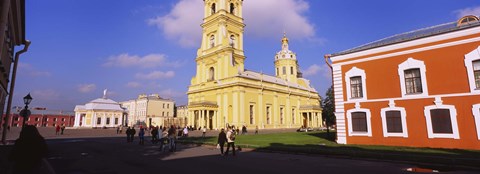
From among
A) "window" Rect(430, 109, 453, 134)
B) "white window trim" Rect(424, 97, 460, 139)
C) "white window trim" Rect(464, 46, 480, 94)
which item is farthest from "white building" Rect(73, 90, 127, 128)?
"white window trim" Rect(464, 46, 480, 94)

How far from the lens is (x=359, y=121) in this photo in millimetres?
18578

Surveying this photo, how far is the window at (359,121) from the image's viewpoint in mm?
18344

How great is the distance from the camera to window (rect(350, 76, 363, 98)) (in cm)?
1903

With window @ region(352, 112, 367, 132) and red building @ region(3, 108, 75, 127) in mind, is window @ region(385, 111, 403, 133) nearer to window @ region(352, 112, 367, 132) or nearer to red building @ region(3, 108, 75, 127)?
window @ region(352, 112, 367, 132)

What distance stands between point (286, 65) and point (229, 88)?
29479 millimetres

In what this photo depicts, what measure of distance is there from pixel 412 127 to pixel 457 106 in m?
2.55

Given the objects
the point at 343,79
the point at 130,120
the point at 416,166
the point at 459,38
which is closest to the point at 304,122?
the point at 343,79

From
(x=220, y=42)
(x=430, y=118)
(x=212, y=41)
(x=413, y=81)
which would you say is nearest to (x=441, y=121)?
(x=430, y=118)

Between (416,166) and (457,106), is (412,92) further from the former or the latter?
(416,166)

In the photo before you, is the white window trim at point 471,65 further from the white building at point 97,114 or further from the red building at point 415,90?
the white building at point 97,114

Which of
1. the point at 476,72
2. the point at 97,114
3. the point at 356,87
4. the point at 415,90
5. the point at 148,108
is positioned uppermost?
the point at 148,108

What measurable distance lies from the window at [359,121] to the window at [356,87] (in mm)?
1305

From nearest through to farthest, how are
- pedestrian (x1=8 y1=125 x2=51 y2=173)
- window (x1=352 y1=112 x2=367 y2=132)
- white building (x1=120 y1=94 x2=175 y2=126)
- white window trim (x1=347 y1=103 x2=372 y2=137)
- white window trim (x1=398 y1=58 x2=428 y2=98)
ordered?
pedestrian (x1=8 y1=125 x2=51 y2=173) < white window trim (x1=398 y1=58 x2=428 y2=98) < white window trim (x1=347 y1=103 x2=372 y2=137) < window (x1=352 y1=112 x2=367 y2=132) < white building (x1=120 y1=94 x2=175 y2=126)

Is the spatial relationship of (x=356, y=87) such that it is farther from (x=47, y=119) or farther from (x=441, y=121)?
(x=47, y=119)
